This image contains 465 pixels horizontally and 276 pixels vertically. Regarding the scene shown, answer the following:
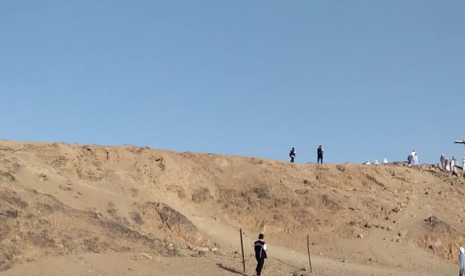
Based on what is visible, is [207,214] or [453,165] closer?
[207,214]

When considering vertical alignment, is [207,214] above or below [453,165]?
below

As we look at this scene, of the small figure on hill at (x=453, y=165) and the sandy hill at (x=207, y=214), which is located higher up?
the small figure on hill at (x=453, y=165)

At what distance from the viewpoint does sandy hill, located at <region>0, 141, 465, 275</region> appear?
642 inches

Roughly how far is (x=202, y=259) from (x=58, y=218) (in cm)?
471

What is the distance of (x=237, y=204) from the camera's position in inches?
1025

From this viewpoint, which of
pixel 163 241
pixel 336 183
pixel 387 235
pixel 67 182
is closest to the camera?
pixel 163 241

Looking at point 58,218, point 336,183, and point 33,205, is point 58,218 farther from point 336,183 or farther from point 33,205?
point 336,183

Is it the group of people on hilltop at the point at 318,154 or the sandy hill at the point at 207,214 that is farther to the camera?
the group of people on hilltop at the point at 318,154

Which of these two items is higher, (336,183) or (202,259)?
(336,183)

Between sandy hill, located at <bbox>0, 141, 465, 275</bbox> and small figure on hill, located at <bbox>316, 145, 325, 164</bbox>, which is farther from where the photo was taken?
small figure on hill, located at <bbox>316, 145, 325, 164</bbox>

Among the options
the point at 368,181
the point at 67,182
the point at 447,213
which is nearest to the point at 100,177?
the point at 67,182

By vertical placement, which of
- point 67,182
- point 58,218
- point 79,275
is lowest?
point 79,275

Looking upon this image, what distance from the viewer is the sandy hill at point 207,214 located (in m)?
16.3

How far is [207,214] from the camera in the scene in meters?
25.0
